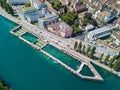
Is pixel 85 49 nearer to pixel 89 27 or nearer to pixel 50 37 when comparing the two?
pixel 89 27

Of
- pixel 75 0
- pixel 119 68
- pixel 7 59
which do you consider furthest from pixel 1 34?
pixel 119 68

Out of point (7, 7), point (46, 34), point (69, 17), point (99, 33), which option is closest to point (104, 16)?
point (99, 33)

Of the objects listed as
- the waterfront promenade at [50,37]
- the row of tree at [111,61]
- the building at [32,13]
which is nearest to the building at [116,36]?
the row of tree at [111,61]

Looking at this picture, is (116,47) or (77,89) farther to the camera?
(116,47)

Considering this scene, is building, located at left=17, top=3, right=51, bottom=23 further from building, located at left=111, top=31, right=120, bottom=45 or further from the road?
building, located at left=111, top=31, right=120, bottom=45

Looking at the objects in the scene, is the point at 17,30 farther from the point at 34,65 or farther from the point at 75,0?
the point at 75,0

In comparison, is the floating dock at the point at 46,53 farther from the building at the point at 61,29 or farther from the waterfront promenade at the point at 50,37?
the building at the point at 61,29
